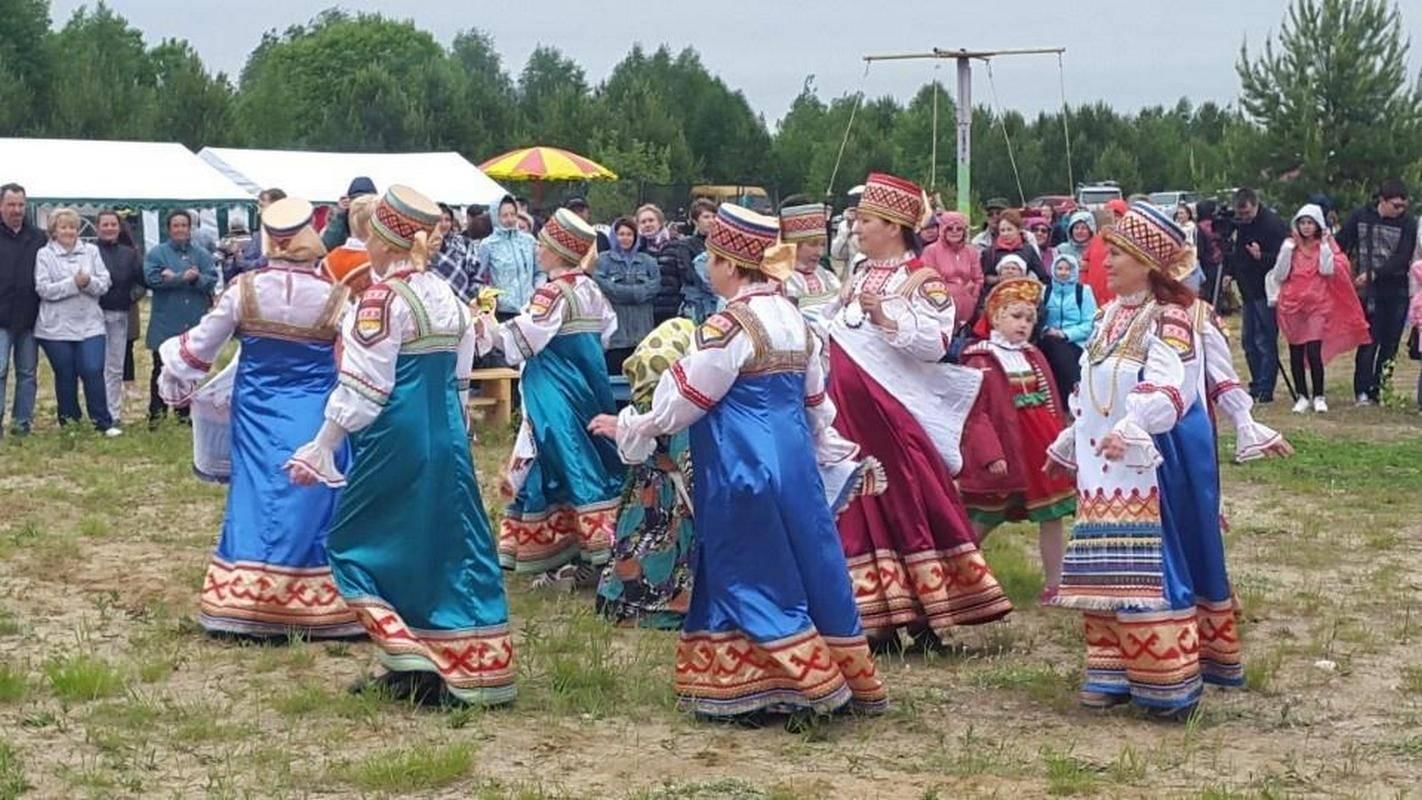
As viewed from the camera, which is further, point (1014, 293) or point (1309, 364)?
point (1309, 364)

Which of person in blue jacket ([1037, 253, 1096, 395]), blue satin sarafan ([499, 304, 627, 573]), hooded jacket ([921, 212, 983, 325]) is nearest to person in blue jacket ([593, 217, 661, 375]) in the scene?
hooded jacket ([921, 212, 983, 325])

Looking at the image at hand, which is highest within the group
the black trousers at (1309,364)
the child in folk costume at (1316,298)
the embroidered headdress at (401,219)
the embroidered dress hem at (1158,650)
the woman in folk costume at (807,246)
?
the embroidered headdress at (401,219)

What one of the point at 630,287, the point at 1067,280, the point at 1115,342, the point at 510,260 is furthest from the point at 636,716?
the point at 510,260

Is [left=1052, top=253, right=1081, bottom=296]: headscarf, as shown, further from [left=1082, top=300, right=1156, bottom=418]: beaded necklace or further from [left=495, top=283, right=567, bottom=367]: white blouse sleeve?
[left=1082, top=300, right=1156, bottom=418]: beaded necklace

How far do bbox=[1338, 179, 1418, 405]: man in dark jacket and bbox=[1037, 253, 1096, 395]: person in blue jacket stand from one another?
398 cm

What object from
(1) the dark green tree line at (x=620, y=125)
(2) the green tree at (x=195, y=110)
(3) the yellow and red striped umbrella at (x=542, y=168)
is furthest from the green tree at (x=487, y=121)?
(3) the yellow and red striped umbrella at (x=542, y=168)

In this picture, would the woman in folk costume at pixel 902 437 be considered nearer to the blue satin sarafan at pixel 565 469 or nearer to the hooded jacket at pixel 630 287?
the blue satin sarafan at pixel 565 469

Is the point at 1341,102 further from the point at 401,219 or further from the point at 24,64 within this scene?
the point at 24,64

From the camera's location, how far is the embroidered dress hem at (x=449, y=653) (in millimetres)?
6133

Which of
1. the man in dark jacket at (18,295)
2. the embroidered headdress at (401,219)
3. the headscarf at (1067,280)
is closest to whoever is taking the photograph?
the embroidered headdress at (401,219)

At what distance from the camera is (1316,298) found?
1446cm

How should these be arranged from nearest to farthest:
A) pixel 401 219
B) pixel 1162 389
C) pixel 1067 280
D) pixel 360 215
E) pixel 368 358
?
pixel 1162 389 → pixel 368 358 → pixel 401 219 → pixel 360 215 → pixel 1067 280

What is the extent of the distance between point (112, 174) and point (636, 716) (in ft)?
68.5

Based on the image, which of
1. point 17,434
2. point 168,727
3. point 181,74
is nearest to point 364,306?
point 168,727
